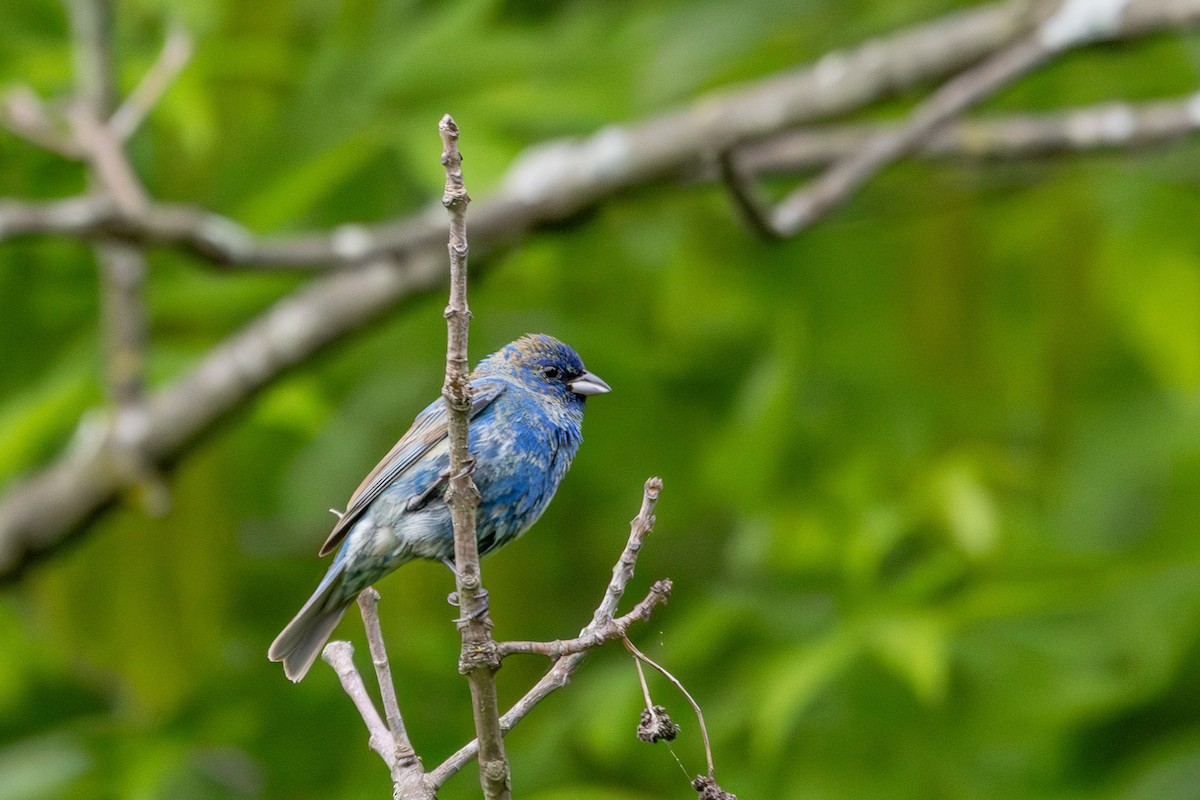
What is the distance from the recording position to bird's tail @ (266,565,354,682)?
3949 millimetres

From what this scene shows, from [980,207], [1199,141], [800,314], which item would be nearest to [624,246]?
[800,314]

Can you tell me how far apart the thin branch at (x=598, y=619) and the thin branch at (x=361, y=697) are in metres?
0.17

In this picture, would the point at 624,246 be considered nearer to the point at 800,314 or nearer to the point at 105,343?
the point at 800,314

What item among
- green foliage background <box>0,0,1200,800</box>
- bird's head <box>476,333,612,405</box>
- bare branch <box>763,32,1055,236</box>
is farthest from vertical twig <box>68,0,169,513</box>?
bare branch <box>763,32,1055,236</box>

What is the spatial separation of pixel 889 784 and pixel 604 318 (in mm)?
2521

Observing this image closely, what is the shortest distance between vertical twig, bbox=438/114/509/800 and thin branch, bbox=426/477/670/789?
139 millimetres

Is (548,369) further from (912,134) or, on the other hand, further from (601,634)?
(912,134)

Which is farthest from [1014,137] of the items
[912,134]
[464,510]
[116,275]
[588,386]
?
[464,510]

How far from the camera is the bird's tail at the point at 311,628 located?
155 inches

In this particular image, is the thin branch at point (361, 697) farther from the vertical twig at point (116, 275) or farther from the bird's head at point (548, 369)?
the vertical twig at point (116, 275)

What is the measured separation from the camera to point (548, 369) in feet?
13.6

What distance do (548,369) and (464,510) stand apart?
4.80 feet

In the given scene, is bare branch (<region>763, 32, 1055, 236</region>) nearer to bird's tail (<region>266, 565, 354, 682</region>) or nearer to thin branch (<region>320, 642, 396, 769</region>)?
bird's tail (<region>266, 565, 354, 682</region>)

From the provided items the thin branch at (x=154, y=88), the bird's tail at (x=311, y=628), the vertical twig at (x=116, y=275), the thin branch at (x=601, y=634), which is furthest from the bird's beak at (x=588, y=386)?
the thin branch at (x=154, y=88)
